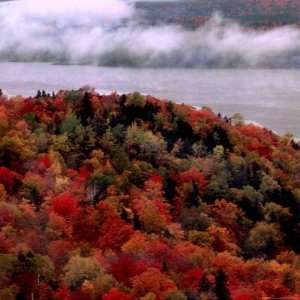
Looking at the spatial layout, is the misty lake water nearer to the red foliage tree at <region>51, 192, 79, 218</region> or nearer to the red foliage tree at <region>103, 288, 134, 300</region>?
the red foliage tree at <region>51, 192, 79, 218</region>

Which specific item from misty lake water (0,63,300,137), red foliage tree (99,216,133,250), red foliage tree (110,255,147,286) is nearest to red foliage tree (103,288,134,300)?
red foliage tree (110,255,147,286)

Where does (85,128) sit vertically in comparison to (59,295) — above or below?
above

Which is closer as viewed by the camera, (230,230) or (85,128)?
(230,230)

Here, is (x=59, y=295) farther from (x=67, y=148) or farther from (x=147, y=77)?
(x=147, y=77)

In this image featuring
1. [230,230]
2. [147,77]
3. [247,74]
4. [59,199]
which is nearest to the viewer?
[59,199]

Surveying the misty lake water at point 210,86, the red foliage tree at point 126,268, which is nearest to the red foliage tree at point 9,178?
the red foliage tree at point 126,268

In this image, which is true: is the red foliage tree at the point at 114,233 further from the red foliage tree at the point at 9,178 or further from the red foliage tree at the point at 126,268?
the red foliage tree at the point at 9,178

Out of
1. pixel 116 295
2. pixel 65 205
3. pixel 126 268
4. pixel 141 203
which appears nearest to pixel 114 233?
pixel 65 205

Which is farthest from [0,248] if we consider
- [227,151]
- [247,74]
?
[247,74]
